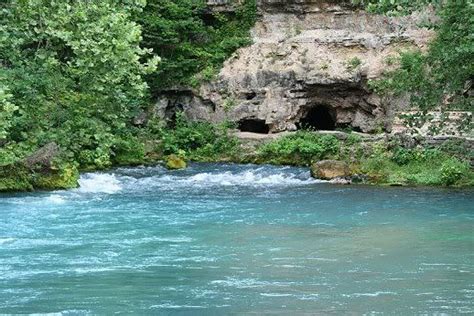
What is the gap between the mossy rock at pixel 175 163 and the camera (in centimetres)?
2970

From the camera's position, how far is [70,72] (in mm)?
25750

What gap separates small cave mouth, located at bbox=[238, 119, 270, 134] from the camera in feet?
112

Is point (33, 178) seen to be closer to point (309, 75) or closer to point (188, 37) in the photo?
point (309, 75)

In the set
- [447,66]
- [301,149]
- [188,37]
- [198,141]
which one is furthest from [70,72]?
[447,66]

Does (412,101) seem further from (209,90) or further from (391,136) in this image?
(209,90)

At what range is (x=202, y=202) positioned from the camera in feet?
70.6

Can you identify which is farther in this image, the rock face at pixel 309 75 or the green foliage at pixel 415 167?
the rock face at pixel 309 75

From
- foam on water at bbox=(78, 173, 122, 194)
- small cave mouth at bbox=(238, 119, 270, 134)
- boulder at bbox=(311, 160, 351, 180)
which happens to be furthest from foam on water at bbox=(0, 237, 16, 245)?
small cave mouth at bbox=(238, 119, 270, 134)

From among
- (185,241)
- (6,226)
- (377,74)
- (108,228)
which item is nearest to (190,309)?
(185,241)

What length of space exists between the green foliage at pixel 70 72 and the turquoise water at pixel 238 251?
352 centimetres

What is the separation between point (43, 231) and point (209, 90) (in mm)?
18594

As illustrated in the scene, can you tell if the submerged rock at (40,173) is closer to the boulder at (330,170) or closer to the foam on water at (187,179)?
the foam on water at (187,179)

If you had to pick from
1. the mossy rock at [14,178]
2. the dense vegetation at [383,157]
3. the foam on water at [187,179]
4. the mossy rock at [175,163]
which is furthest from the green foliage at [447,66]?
the mossy rock at [14,178]

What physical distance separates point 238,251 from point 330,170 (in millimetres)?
12102
